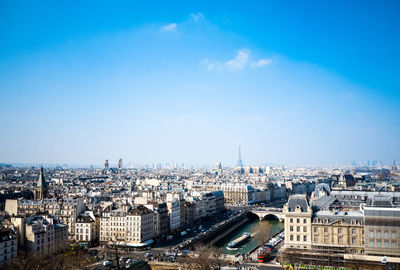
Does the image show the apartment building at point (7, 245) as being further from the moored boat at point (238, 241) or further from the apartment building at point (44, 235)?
the moored boat at point (238, 241)

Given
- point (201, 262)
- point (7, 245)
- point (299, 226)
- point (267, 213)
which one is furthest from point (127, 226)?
point (267, 213)

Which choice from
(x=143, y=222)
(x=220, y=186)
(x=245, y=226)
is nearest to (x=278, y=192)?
(x=220, y=186)

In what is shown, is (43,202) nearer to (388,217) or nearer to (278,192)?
A: (388,217)

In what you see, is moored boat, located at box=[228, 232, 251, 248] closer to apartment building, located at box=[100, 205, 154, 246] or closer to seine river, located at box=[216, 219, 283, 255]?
seine river, located at box=[216, 219, 283, 255]

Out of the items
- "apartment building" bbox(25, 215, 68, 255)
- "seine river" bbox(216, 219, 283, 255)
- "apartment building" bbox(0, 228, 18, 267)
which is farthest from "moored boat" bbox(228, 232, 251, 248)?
"apartment building" bbox(0, 228, 18, 267)

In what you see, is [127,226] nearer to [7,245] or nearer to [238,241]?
[238,241]

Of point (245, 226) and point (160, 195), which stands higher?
point (160, 195)

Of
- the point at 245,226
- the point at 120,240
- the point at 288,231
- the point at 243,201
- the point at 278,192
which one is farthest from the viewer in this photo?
the point at 278,192

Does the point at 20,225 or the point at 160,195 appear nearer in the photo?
the point at 20,225
